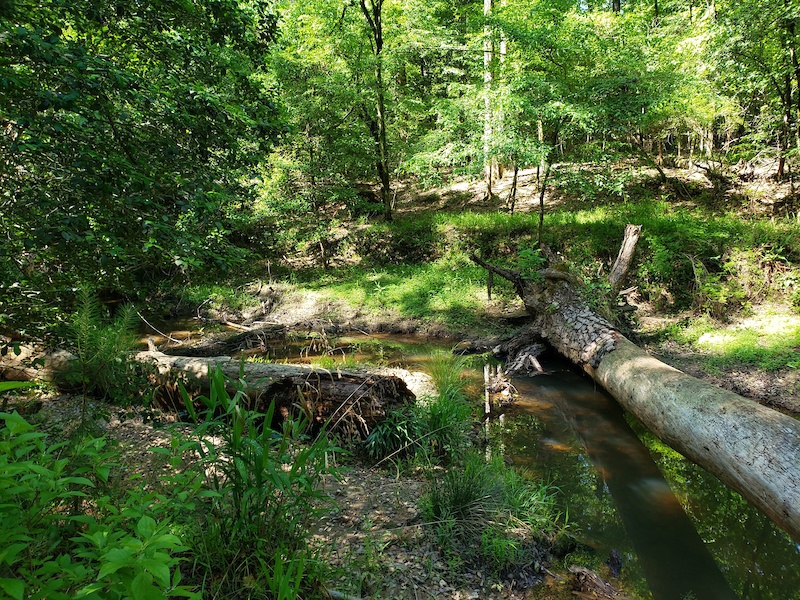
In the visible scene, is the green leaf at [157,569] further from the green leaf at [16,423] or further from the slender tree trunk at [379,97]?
the slender tree trunk at [379,97]

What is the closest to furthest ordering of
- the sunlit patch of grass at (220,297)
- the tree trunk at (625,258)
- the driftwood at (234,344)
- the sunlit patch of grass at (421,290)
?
the driftwood at (234,344) < the tree trunk at (625,258) < the sunlit patch of grass at (421,290) < the sunlit patch of grass at (220,297)

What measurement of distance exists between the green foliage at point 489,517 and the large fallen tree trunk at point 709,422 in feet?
4.08

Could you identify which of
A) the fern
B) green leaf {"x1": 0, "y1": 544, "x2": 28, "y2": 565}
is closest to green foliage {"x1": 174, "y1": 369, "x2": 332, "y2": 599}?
the fern

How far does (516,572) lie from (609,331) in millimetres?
4143

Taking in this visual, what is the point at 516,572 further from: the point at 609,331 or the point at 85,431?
the point at 609,331

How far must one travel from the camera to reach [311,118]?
11.7 metres

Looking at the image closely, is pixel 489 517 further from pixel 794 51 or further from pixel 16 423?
pixel 794 51

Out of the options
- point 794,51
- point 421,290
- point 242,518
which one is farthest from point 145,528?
point 794,51

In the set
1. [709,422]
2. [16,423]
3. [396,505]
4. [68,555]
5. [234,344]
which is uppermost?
[16,423]

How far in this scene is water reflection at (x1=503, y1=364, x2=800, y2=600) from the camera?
2.85 meters

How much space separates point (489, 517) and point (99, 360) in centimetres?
264

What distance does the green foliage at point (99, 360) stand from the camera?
225 centimetres

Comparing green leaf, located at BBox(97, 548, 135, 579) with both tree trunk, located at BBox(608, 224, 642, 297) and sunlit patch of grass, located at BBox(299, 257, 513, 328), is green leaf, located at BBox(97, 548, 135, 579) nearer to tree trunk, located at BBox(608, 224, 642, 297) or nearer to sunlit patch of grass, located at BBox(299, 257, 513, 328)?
sunlit patch of grass, located at BBox(299, 257, 513, 328)

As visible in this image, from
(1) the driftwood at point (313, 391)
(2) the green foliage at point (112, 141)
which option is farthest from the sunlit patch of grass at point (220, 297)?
(2) the green foliage at point (112, 141)
